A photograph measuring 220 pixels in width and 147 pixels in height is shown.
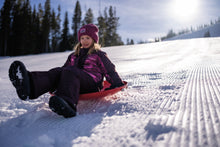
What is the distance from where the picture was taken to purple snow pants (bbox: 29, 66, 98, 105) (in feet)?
3.33

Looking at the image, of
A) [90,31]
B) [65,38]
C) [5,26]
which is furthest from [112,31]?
[90,31]

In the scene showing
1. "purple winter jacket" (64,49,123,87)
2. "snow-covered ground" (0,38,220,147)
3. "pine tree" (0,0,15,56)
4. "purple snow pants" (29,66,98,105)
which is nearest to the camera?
"snow-covered ground" (0,38,220,147)

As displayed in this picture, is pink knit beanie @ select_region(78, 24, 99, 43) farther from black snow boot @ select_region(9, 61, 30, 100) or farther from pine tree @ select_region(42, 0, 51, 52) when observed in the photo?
pine tree @ select_region(42, 0, 51, 52)

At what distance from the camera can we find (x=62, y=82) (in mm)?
1069

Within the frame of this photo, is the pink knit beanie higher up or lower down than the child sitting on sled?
Answer: higher up

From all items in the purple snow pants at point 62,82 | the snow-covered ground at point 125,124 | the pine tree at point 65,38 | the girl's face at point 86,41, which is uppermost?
the pine tree at point 65,38

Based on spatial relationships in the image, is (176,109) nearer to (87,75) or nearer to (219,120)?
(219,120)

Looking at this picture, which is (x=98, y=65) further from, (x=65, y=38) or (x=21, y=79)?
(x=65, y=38)

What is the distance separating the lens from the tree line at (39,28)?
20625mm

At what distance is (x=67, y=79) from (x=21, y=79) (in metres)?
0.29

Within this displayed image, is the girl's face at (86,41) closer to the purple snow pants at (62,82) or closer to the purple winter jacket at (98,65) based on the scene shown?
the purple winter jacket at (98,65)

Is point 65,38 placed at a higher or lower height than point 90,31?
higher

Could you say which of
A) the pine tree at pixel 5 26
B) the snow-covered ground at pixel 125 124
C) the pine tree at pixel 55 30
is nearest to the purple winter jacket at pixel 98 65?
the snow-covered ground at pixel 125 124

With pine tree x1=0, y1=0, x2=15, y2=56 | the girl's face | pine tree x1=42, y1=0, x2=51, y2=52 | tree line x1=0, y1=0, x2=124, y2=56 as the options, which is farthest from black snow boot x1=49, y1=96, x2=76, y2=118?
pine tree x1=42, y1=0, x2=51, y2=52
